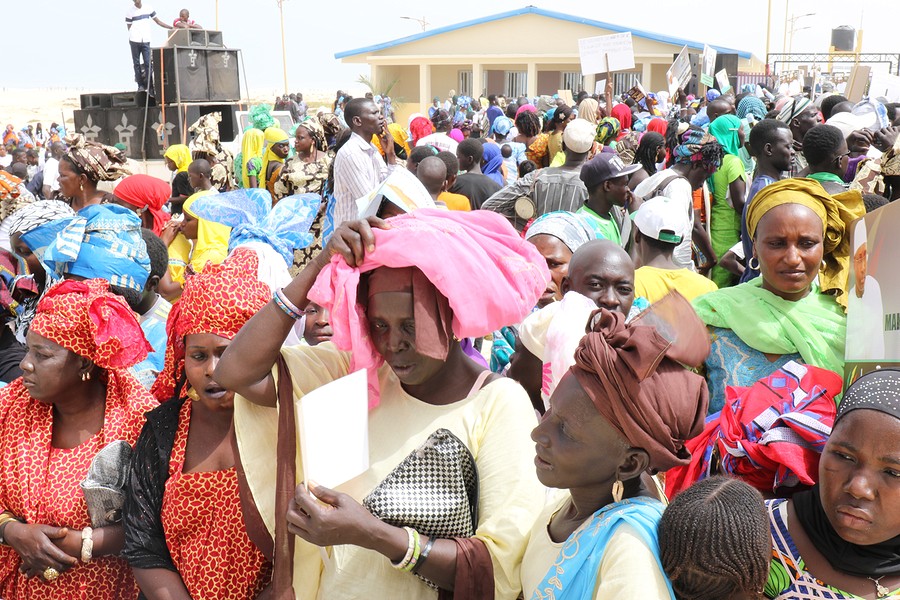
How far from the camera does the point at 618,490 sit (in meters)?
2.02

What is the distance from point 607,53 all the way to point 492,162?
3.06 metres

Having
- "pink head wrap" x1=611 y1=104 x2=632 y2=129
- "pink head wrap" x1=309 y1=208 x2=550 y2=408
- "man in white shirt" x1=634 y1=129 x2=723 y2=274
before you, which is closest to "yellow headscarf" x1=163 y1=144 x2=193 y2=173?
Answer: "pink head wrap" x1=611 y1=104 x2=632 y2=129

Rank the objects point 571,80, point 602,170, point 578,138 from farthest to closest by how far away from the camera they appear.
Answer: point 571,80 < point 578,138 < point 602,170

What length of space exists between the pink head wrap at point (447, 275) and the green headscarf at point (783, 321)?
1037mm

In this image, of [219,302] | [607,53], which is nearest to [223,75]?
[607,53]

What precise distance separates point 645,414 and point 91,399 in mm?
2134

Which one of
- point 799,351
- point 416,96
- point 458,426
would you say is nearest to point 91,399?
point 458,426

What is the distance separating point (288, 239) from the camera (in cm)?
458

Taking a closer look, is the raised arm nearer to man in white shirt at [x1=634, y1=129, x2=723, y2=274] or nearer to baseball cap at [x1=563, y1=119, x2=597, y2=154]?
man in white shirt at [x1=634, y1=129, x2=723, y2=274]

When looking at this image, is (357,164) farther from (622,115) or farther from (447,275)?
(622,115)

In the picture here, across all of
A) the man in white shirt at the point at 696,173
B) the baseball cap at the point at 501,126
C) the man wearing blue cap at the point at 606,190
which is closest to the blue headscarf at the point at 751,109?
the baseball cap at the point at 501,126

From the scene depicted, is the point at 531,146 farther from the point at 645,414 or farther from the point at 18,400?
the point at 645,414

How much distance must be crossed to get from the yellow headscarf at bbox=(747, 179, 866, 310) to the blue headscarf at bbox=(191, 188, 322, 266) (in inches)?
94.2

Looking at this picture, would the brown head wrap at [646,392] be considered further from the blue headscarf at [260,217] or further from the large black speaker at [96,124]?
the large black speaker at [96,124]
